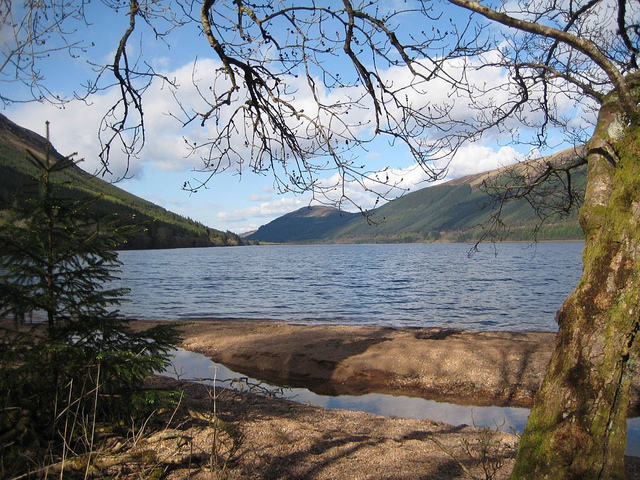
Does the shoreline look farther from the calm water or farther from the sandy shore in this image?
the calm water

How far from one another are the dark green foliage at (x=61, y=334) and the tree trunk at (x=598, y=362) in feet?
12.7

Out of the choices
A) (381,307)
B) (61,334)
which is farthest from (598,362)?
(381,307)

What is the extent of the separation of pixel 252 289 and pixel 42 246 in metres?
39.0

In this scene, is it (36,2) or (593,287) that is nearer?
(593,287)

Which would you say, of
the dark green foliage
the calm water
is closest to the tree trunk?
the dark green foliage

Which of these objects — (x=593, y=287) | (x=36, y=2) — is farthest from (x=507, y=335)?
(x=36, y=2)

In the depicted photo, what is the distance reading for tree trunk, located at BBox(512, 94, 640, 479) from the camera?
3.01 metres

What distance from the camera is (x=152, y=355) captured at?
5387 mm

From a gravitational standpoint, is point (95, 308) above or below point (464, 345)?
above

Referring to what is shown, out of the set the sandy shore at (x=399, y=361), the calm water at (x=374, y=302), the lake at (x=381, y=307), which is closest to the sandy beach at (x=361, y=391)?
the sandy shore at (x=399, y=361)

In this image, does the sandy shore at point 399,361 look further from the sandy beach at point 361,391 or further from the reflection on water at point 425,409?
the reflection on water at point 425,409

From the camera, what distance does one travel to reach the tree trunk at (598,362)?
3006 millimetres

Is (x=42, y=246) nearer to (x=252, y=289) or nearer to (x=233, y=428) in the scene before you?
(x=233, y=428)

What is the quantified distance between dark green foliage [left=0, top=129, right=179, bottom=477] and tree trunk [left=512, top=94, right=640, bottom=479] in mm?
3885
